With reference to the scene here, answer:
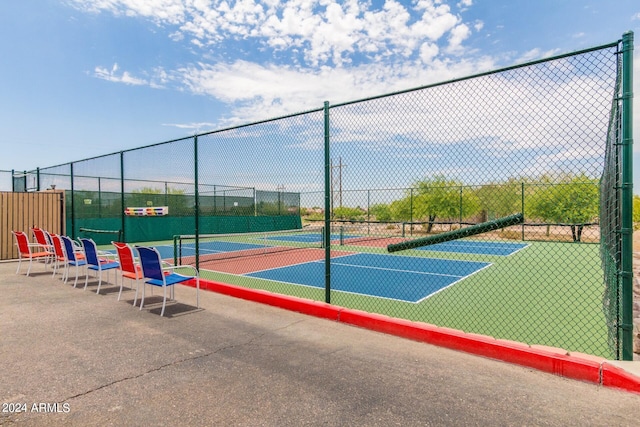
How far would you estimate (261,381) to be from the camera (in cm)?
340

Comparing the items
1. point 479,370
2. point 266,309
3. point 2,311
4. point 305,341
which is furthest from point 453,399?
point 2,311

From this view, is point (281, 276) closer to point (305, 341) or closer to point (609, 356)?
Result: point (305, 341)

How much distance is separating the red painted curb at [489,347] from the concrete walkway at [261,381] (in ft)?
0.33

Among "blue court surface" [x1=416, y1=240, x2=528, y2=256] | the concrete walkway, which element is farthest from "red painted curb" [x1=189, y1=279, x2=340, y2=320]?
"blue court surface" [x1=416, y1=240, x2=528, y2=256]

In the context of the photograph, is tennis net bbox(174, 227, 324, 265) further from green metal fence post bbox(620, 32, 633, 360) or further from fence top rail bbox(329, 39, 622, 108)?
green metal fence post bbox(620, 32, 633, 360)

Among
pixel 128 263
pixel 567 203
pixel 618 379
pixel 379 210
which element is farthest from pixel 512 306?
pixel 128 263

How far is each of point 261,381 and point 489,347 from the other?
2.42m

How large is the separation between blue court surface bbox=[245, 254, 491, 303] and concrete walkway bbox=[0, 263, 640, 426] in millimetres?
3136

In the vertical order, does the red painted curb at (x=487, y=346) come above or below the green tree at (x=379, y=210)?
below

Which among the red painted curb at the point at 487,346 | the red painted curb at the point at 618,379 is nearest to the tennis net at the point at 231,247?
the red painted curb at the point at 487,346

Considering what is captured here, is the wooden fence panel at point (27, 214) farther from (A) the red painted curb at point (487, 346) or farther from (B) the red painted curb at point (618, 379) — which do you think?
(B) the red painted curb at point (618, 379)

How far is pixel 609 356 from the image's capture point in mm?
4184

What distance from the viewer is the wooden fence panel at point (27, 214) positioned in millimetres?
11828

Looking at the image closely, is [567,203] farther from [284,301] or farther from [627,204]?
[284,301]
